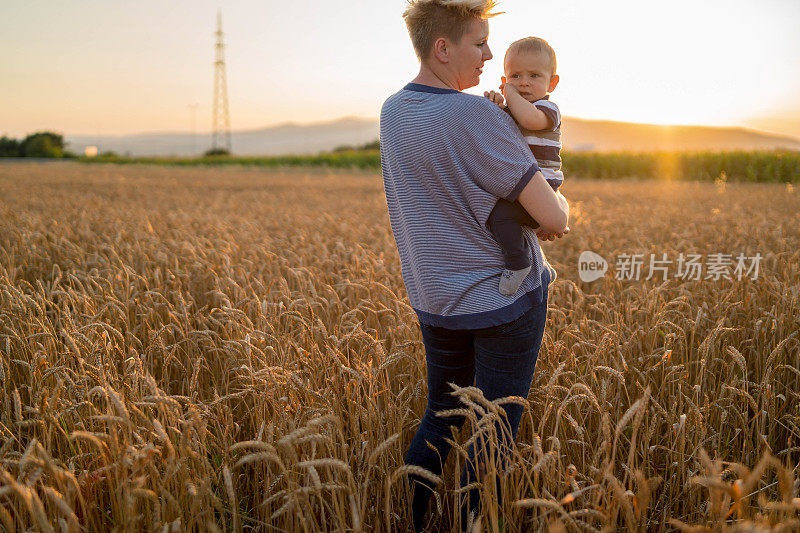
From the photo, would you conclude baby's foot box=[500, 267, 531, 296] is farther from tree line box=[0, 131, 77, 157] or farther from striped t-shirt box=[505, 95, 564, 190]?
tree line box=[0, 131, 77, 157]

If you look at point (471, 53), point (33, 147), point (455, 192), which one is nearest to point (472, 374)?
point (455, 192)

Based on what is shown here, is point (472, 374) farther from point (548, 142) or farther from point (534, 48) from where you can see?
point (534, 48)

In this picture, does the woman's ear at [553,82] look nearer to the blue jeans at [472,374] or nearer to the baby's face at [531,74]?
the baby's face at [531,74]

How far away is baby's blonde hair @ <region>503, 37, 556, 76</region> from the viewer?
1940 mm

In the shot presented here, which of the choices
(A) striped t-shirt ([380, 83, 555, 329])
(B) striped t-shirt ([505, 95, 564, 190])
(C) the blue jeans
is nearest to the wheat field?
(C) the blue jeans

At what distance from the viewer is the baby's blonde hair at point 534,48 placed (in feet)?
6.36

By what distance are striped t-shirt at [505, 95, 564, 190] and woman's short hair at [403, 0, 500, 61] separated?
340 millimetres

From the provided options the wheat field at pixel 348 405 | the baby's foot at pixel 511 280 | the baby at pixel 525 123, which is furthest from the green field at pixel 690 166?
the baby's foot at pixel 511 280

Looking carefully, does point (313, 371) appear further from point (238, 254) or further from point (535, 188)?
point (238, 254)

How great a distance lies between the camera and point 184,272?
4.78 meters

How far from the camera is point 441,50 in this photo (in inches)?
67.3

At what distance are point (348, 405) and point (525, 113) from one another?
1566 millimetres

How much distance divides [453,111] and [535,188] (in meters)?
0.35

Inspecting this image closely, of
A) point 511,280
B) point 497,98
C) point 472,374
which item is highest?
point 497,98
